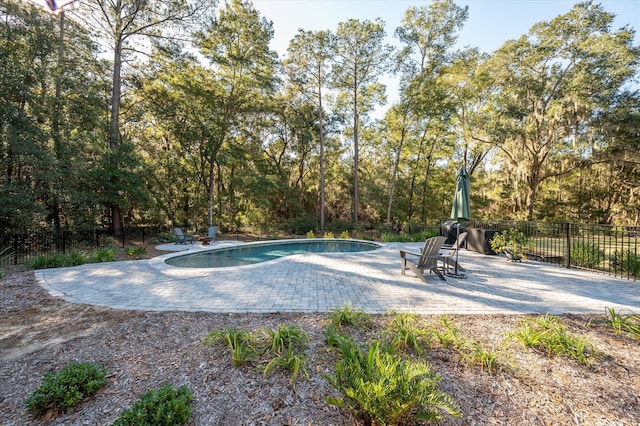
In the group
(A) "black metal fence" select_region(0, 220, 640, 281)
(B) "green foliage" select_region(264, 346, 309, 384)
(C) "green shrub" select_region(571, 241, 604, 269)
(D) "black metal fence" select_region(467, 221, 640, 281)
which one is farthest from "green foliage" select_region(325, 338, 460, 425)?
(C) "green shrub" select_region(571, 241, 604, 269)

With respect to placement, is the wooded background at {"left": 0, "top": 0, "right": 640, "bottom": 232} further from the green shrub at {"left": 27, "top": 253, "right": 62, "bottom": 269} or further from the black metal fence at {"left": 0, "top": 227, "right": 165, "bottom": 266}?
the green shrub at {"left": 27, "top": 253, "right": 62, "bottom": 269}

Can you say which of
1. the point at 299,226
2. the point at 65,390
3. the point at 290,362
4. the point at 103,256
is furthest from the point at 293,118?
the point at 65,390

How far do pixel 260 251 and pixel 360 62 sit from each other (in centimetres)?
1325

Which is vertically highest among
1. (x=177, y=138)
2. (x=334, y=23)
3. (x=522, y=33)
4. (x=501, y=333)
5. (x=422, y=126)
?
(x=334, y=23)

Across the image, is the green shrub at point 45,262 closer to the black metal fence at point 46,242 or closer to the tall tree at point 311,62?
the black metal fence at point 46,242

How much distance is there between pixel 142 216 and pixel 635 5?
2341 centimetres

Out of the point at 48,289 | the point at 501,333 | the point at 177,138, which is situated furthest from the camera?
the point at 177,138

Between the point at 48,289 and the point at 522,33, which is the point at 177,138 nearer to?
the point at 48,289

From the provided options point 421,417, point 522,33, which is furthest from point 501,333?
point 522,33

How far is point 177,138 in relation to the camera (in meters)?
15.6

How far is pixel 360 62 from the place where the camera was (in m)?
16.2

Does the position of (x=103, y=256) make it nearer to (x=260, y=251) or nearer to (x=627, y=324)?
(x=260, y=251)

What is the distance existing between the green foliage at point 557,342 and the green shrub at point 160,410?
3149mm

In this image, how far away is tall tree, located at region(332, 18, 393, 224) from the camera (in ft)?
50.3
